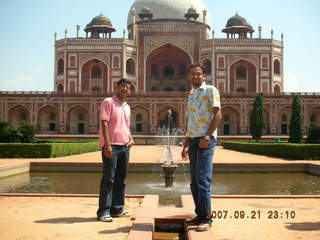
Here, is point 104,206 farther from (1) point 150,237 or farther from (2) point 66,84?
(2) point 66,84

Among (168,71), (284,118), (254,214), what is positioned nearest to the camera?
(254,214)

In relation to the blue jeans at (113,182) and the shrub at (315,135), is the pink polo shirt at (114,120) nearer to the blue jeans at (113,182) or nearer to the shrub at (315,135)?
the blue jeans at (113,182)

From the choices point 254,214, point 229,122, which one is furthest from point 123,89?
point 229,122

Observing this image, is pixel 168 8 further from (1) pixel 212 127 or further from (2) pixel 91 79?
(1) pixel 212 127

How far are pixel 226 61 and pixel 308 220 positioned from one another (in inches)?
1099

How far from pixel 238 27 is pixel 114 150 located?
30645 millimetres

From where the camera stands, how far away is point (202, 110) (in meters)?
3.40

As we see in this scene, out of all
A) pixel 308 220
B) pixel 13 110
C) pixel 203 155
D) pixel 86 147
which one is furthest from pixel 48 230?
pixel 13 110

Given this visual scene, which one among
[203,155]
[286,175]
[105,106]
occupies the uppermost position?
[105,106]

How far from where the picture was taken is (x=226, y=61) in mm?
30609

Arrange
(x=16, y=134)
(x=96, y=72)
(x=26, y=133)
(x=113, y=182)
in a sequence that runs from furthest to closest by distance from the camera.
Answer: (x=96, y=72)
(x=26, y=133)
(x=16, y=134)
(x=113, y=182)

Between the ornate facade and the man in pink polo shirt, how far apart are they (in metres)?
23.3

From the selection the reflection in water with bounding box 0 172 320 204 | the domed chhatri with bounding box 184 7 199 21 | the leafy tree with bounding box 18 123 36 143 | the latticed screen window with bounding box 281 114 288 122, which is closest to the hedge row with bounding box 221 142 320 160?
the reflection in water with bounding box 0 172 320 204

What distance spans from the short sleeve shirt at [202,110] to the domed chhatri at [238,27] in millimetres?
30535
